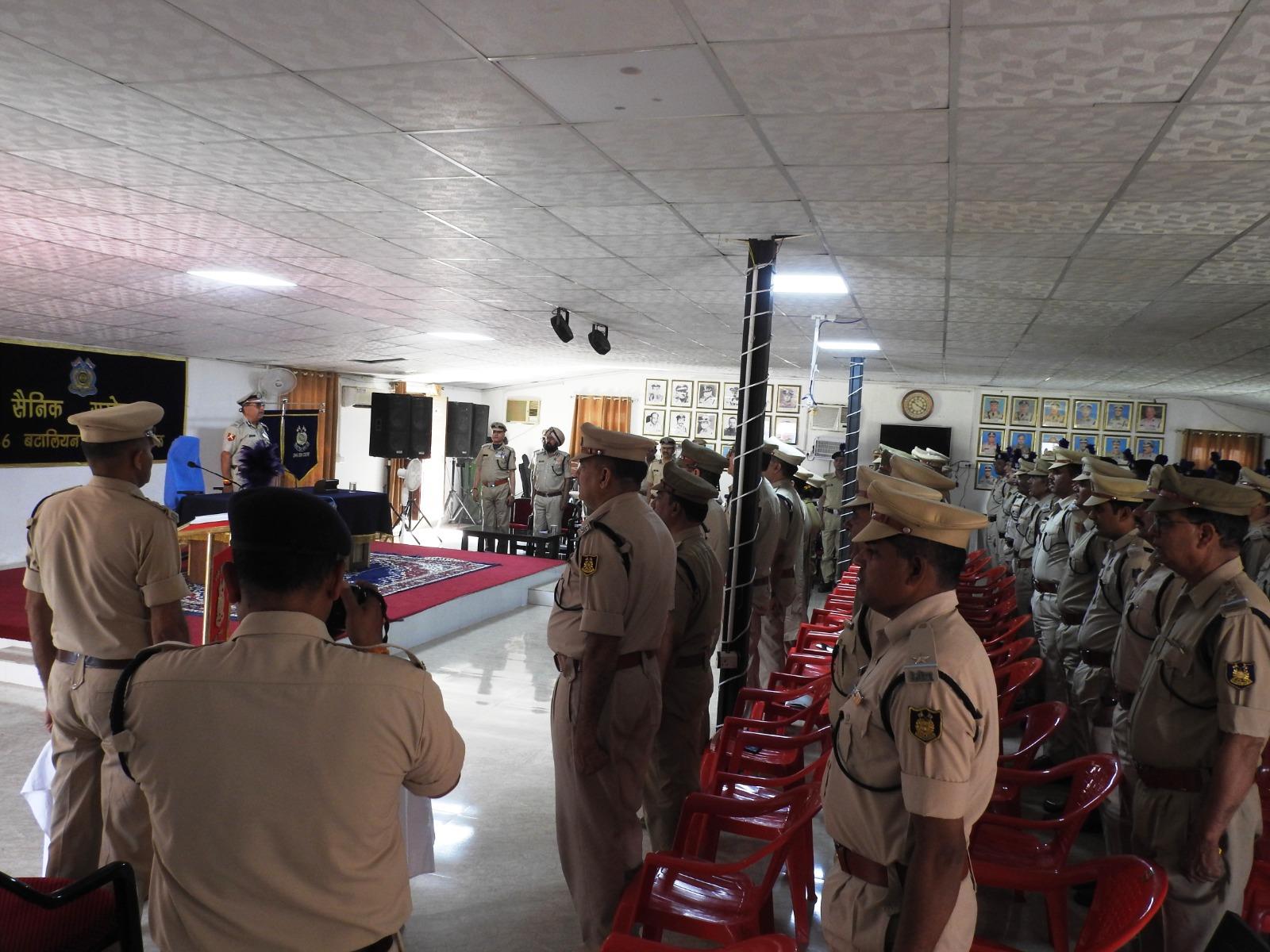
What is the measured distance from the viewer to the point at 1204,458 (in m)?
13.6

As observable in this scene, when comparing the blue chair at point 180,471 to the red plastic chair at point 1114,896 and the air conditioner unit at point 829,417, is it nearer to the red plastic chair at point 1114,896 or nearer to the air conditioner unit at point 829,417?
the red plastic chair at point 1114,896

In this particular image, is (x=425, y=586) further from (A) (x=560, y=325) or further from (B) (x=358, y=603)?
(B) (x=358, y=603)

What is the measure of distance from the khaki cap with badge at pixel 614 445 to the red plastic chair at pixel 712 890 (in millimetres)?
1020

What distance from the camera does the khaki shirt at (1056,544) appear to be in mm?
5324

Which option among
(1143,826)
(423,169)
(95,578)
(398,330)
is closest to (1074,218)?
(1143,826)

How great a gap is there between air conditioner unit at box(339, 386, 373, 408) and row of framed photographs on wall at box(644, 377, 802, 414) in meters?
4.88

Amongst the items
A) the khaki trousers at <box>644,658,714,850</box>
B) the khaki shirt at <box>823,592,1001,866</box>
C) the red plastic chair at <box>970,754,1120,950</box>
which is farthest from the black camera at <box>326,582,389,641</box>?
A: the red plastic chair at <box>970,754,1120,950</box>

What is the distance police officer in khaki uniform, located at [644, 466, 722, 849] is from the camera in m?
3.24

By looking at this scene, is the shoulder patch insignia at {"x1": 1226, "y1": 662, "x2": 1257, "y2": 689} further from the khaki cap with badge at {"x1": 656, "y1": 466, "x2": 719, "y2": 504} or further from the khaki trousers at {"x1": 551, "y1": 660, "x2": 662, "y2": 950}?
the khaki cap with badge at {"x1": 656, "y1": 466, "x2": 719, "y2": 504}

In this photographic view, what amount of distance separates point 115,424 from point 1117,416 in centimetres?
1482

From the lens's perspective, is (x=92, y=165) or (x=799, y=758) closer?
(x=799, y=758)

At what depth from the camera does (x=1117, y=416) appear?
14242 mm

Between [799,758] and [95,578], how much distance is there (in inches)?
93.4

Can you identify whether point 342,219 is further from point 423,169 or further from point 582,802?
point 582,802
